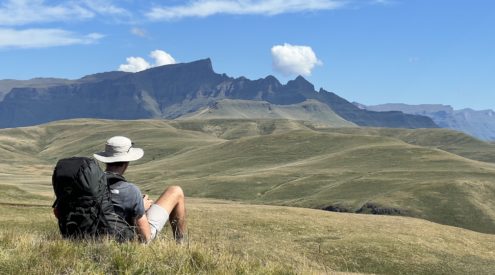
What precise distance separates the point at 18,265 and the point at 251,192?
146m

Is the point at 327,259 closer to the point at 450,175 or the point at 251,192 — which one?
the point at 251,192

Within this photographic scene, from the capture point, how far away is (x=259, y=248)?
30188mm

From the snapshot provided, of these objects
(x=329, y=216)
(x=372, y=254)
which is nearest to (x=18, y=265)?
(x=372, y=254)

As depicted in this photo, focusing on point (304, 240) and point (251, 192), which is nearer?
point (304, 240)

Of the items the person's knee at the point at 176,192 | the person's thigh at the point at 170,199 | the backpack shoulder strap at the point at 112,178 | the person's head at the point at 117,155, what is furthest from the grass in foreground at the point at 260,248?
the person's head at the point at 117,155

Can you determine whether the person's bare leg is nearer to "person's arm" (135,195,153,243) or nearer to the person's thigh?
the person's thigh

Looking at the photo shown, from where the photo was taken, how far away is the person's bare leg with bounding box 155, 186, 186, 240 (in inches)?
482

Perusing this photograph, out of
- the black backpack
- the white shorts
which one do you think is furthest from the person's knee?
the black backpack

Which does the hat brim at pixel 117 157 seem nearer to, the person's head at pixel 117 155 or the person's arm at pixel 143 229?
the person's head at pixel 117 155

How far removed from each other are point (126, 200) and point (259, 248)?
2039 centimetres

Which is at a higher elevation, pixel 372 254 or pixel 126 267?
pixel 126 267

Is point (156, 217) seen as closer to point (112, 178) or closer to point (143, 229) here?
point (143, 229)

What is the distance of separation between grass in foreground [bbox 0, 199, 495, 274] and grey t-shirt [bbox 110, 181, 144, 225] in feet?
2.59

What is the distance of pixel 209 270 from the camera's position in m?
9.73
